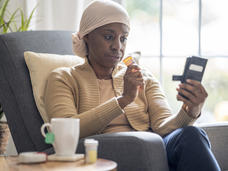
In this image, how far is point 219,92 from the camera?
3596mm

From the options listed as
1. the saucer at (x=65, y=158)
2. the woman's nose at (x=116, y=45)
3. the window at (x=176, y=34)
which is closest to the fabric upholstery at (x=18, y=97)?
the woman's nose at (x=116, y=45)

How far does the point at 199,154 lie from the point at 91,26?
2.60ft

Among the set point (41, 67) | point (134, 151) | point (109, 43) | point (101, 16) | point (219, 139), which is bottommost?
point (219, 139)

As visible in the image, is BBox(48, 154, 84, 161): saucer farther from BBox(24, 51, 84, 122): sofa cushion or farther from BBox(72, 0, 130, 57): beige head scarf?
BBox(72, 0, 130, 57): beige head scarf

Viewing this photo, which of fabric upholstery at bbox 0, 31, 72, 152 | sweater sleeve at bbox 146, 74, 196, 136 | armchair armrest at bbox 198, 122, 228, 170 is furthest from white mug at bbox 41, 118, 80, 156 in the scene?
armchair armrest at bbox 198, 122, 228, 170

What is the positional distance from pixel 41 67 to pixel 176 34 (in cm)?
169

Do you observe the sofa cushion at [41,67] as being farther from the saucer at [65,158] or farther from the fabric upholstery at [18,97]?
the saucer at [65,158]

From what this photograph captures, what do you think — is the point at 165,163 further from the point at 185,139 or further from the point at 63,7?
the point at 63,7

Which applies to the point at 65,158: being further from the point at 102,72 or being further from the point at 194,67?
the point at 102,72

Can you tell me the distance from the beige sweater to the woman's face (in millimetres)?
91

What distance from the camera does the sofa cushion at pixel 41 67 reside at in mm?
1835

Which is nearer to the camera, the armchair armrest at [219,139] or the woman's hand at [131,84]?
the woman's hand at [131,84]

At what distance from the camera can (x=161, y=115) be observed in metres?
1.91

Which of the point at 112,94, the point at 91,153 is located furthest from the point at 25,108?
the point at 91,153
